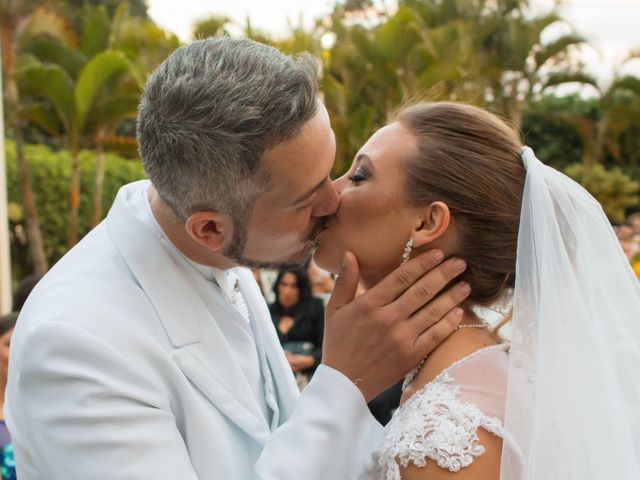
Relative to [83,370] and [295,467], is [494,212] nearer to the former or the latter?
[295,467]

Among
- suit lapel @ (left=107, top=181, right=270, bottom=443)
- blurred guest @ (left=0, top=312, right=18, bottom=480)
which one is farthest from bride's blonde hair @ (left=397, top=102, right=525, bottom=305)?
blurred guest @ (left=0, top=312, right=18, bottom=480)

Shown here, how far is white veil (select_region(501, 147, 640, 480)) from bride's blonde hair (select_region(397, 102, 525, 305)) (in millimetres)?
76

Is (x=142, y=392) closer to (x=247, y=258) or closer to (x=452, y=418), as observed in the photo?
(x=247, y=258)

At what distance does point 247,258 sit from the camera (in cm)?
256

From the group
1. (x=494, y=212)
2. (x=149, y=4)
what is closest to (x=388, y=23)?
(x=494, y=212)

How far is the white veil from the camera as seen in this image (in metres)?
2.32

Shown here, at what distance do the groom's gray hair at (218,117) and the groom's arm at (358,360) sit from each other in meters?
0.46

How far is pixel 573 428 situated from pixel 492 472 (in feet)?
1.05

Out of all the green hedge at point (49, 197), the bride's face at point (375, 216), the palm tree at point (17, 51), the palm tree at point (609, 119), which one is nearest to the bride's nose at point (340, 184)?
the bride's face at point (375, 216)

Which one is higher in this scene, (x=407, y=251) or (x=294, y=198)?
(x=294, y=198)

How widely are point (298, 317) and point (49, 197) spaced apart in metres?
9.21

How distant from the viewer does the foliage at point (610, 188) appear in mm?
25469

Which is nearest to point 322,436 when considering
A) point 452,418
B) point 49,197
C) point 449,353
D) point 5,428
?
point 452,418

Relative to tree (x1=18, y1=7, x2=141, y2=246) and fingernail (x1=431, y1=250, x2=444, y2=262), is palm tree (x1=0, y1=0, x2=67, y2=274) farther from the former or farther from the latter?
fingernail (x1=431, y1=250, x2=444, y2=262)
